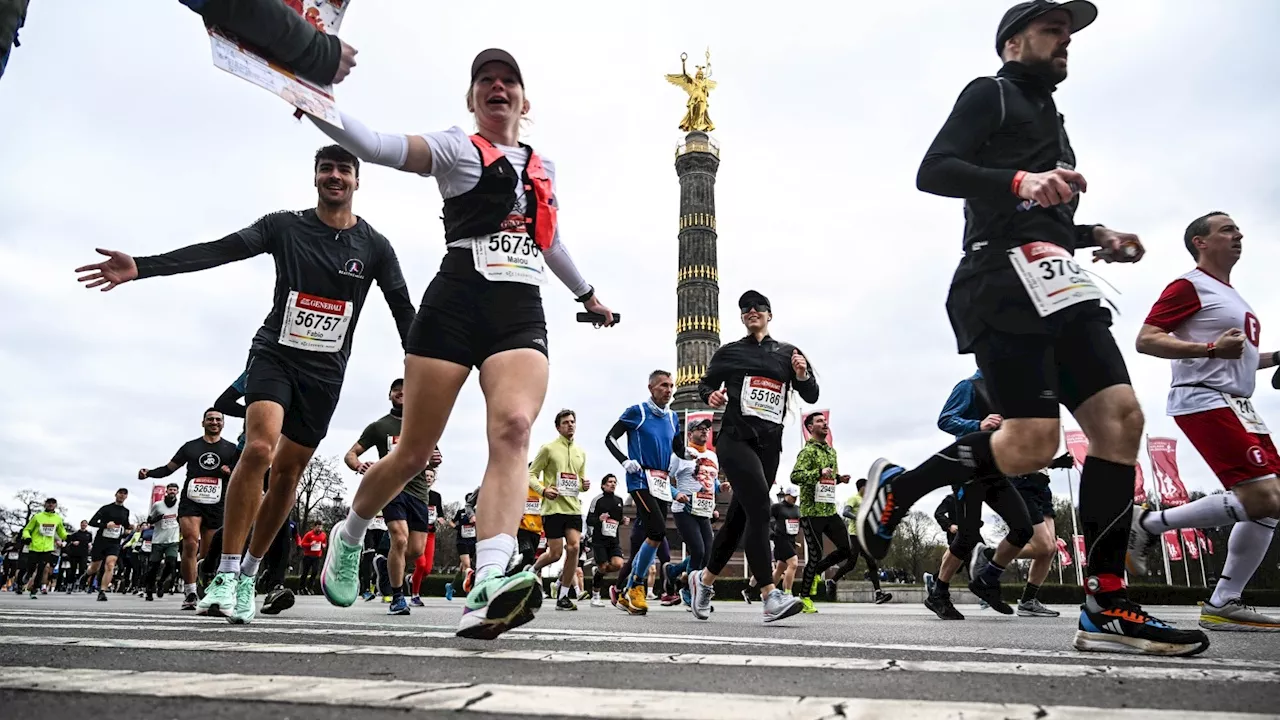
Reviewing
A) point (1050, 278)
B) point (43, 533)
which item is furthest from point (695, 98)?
point (1050, 278)

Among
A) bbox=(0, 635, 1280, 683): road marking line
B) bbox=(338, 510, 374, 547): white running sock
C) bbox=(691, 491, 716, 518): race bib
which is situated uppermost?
bbox=(691, 491, 716, 518): race bib

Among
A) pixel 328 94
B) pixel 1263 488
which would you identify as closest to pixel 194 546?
pixel 328 94

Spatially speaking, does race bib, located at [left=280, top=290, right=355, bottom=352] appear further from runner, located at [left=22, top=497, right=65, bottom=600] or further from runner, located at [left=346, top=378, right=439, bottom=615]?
runner, located at [left=22, top=497, right=65, bottom=600]

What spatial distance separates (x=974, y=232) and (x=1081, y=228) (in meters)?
0.45

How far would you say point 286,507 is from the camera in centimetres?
468

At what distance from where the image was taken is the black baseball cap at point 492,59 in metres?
3.41

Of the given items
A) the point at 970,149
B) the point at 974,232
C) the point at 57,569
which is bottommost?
the point at 57,569

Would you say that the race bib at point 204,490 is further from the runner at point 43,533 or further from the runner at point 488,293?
the runner at point 43,533

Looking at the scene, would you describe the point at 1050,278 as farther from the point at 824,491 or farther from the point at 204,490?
the point at 204,490

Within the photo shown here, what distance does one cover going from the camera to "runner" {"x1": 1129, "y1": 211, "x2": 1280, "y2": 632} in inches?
164

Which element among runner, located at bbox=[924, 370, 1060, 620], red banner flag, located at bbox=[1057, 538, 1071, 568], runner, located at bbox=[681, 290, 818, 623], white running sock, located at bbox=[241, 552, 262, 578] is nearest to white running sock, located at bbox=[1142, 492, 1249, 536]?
runner, located at bbox=[924, 370, 1060, 620]

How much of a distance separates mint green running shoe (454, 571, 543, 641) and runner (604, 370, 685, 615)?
5.79 meters

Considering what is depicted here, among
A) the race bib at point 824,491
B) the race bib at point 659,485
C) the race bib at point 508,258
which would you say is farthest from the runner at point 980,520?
the race bib at point 508,258

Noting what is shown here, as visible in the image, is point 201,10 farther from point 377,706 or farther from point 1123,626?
point 1123,626
